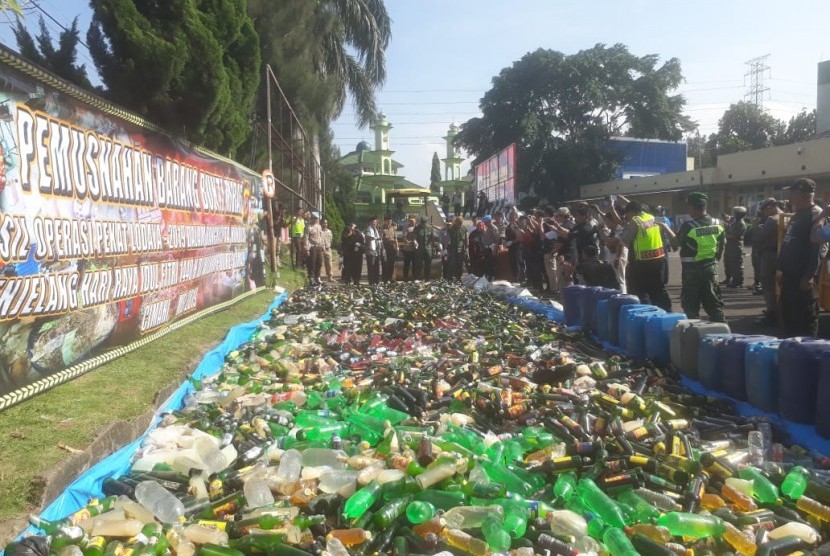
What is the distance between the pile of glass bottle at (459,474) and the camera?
3234 millimetres

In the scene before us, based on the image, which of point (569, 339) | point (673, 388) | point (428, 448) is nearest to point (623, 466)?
point (428, 448)

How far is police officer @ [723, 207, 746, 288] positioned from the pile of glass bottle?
8.82 metres

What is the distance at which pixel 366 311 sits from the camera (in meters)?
11.0

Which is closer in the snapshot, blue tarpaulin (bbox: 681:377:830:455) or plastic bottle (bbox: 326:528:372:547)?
plastic bottle (bbox: 326:528:372:547)

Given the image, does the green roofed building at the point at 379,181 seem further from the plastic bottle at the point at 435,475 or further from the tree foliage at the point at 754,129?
the tree foliage at the point at 754,129

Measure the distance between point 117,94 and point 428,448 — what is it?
25.7 feet

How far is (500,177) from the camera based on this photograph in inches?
1039

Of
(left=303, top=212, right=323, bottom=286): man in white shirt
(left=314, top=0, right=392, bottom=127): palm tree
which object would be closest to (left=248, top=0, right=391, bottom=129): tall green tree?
(left=314, top=0, right=392, bottom=127): palm tree

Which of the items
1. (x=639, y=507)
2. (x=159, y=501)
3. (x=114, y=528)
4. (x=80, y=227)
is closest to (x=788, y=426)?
(x=639, y=507)

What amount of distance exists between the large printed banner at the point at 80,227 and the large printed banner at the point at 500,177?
16.3 m

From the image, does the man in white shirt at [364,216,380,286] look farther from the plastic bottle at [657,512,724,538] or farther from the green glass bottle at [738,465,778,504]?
the plastic bottle at [657,512,724,538]

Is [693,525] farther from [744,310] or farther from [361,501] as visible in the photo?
[744,310]

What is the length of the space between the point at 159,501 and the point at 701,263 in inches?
260

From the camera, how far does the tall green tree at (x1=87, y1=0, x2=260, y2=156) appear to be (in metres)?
8.92
